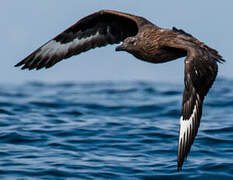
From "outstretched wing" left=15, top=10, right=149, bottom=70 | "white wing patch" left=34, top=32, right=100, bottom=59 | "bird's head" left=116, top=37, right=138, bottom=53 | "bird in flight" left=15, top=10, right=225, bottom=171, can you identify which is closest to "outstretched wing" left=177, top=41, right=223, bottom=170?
"bird in flight" left=15, top=10, right=225, bottom=171

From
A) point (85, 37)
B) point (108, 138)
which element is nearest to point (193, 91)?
point (108, 138)

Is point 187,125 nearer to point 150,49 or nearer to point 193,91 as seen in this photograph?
point 193,91

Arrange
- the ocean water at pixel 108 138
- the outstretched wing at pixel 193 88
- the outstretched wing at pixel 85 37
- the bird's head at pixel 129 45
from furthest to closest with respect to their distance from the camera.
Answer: the outstretched wing at pixel 85 37
the bird's head at pixel 129 45
the ocean water at pixel 108 138
the outstretched wing at pixel 193 88

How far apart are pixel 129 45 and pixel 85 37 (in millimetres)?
1563

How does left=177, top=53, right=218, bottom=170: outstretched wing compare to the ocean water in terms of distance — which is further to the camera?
the ocean water

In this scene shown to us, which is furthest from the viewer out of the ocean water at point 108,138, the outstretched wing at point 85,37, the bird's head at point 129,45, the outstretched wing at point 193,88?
the outstretched wing at point 85,37

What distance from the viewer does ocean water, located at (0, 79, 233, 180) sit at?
7223 mm

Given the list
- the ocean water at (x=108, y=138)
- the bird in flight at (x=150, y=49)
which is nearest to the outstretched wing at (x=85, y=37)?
the bird in flight at (x=150, y=49)

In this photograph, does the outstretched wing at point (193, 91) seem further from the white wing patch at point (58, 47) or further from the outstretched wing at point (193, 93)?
the white wing patch at point (58, 47)

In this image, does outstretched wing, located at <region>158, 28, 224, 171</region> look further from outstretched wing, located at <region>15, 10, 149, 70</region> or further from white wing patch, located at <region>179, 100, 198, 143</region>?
outstretched wing, located at <region>15, 10, 149, 70</region>

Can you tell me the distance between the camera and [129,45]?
798 cm

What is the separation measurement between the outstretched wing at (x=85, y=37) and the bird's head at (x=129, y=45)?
3.46 ft

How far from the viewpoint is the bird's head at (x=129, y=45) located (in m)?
7.94

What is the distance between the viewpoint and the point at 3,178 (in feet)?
22.6
